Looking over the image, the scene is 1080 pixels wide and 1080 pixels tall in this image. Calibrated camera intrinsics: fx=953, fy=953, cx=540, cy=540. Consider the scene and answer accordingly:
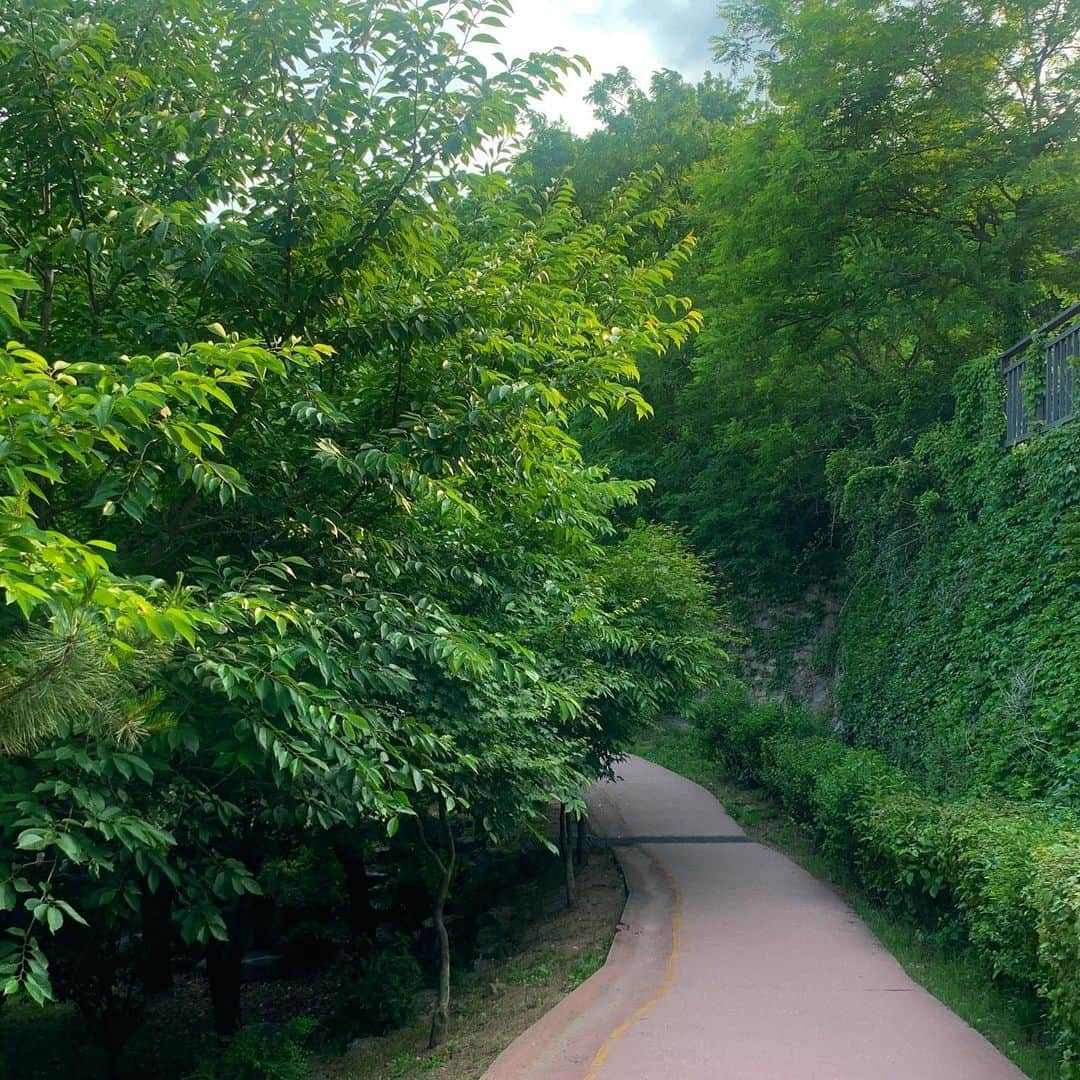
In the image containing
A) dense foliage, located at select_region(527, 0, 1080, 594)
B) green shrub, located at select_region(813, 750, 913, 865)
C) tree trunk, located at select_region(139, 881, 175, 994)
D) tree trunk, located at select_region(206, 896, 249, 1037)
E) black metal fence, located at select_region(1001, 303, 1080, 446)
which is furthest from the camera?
dense foliage, located at select_region(527, 0, 1080, 594)

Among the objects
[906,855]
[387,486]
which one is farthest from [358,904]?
[387,486]

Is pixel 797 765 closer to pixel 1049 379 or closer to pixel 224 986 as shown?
pixel 1049 379

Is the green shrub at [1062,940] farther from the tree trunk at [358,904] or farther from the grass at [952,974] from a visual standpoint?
the tree trunk at [358,904]

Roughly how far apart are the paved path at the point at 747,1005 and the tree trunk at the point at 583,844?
96.9 inches

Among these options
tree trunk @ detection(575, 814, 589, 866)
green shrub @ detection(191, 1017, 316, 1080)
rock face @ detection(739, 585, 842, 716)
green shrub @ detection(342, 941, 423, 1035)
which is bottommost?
green shrub @ detection(342, 941, 423, 1035)

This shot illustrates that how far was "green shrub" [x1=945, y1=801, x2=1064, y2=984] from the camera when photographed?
661 centimetres

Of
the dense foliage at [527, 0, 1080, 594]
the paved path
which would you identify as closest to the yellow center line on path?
the paved path

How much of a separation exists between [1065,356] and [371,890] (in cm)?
1340

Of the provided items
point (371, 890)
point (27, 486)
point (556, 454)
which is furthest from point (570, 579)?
point (371, 890)

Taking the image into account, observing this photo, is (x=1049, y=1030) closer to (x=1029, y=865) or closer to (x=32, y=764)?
(x=1029, y=865)

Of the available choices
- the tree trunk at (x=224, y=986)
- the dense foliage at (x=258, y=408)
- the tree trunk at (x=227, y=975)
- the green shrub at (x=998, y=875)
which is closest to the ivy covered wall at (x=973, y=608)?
the green shrub at (x=998, y=875)

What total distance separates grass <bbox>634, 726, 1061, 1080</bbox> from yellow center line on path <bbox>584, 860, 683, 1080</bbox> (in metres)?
2.00

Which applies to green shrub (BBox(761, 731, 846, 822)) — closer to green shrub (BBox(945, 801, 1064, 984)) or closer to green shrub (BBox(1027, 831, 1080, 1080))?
green shrub (BBox(945, 801, 1064, 984))

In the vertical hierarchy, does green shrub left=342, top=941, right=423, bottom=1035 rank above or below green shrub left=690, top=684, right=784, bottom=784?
below
